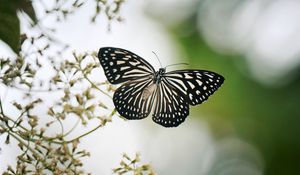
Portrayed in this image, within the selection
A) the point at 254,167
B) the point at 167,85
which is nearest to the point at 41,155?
the point at 167,85

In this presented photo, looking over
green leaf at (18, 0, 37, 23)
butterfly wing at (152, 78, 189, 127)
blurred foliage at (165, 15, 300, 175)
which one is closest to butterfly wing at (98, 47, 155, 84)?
butterfly wing at (152, 78, 189, 127)

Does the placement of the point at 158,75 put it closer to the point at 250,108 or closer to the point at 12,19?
the point at 12,19

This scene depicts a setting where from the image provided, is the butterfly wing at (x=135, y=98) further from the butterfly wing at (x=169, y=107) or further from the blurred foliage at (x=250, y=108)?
the blurred foliage at (x=250, y=108)

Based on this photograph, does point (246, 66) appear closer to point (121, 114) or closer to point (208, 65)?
point (208, 65)

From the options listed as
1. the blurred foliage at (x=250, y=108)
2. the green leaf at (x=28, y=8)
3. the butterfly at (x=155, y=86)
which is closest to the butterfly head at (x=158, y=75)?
the butterfly at (x=155, y=86)

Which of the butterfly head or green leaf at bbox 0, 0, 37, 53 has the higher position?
the butterfly head

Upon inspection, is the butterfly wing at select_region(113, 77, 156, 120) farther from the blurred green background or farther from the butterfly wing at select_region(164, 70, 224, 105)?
the blurred green background
